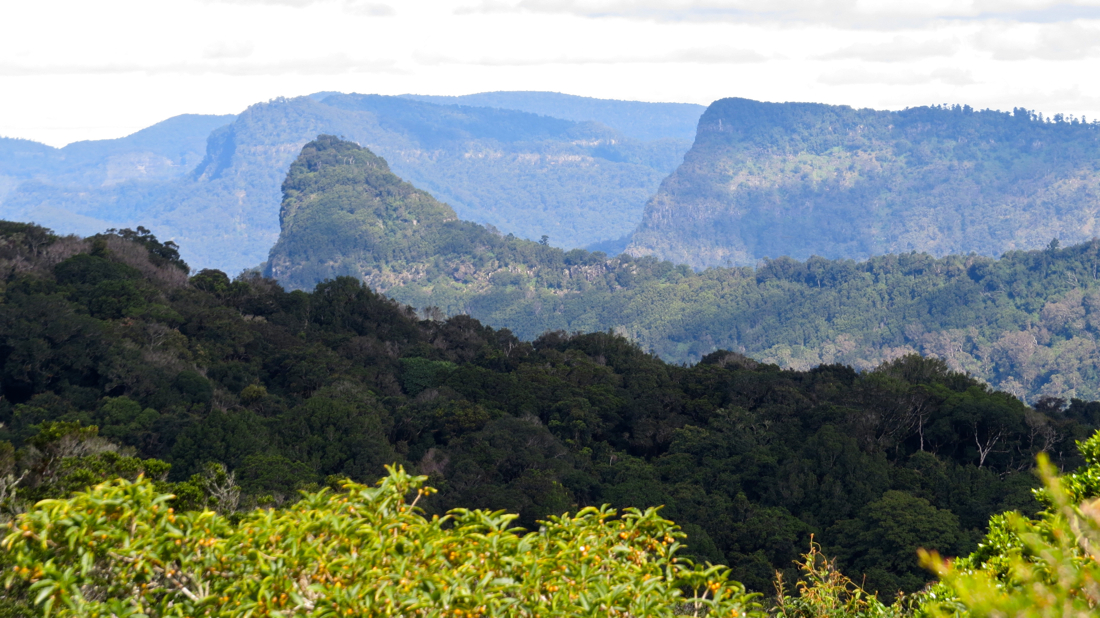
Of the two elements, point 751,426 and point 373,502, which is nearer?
point 373,502

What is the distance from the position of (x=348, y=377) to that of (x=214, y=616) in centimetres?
4128

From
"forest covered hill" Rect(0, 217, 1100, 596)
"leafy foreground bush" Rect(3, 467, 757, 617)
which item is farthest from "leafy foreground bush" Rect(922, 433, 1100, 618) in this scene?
"forest covered hill" Rect(0, 217, 1100, 596)

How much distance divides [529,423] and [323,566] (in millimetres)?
34530

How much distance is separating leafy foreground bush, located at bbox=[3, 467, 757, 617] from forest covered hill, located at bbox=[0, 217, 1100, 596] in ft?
42.5

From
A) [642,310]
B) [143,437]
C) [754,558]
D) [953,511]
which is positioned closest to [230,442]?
[143,437]

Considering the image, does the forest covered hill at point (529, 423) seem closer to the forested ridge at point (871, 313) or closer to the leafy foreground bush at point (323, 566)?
the leafy foreground bush at point (323, 566)

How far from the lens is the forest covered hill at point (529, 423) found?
103 feet

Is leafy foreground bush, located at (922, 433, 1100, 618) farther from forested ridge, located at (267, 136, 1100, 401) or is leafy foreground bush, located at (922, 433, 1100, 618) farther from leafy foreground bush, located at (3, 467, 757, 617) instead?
forested ridge, located at (267, 136, 1100, 401)

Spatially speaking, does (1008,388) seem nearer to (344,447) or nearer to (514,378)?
(514,378)

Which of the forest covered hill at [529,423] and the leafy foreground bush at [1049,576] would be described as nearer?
the leafy foreground bush at [1049,576]

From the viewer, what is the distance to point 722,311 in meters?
189

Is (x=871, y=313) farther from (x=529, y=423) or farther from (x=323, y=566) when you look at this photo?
(x=323, y=566)

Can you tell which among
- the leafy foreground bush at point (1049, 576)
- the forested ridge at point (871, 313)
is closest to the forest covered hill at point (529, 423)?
the leafy foreground bush at point (1049, 576)

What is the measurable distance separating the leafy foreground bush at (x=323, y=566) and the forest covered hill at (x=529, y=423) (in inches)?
510
